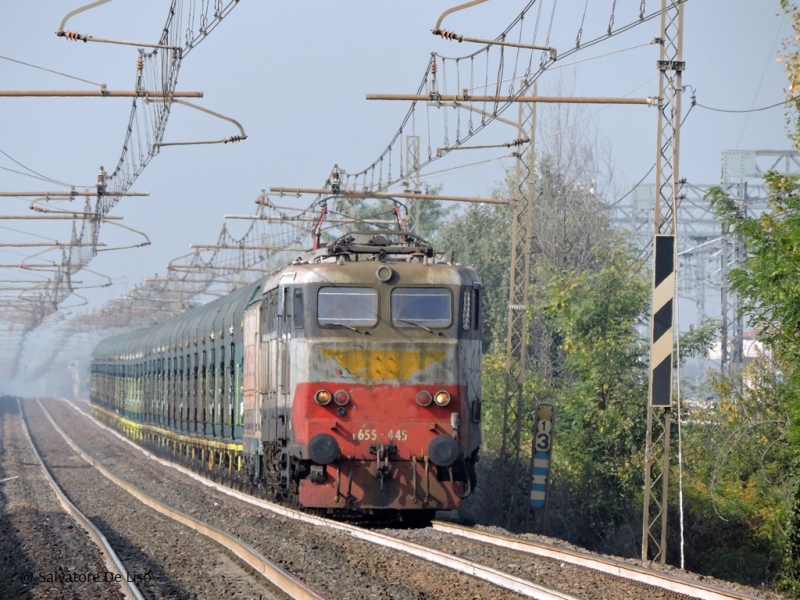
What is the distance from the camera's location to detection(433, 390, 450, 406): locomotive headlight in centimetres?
1488

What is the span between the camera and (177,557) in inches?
518

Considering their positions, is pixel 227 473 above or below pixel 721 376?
below

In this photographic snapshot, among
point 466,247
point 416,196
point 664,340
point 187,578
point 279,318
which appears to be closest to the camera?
point 187,578

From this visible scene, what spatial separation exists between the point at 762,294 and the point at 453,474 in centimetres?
555

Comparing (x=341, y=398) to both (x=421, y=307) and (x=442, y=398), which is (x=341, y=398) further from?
(x=421, y=307)

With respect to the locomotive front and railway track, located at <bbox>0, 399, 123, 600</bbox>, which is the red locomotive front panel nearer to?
the locomotive front

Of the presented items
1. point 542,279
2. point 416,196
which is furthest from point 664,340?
point 542,279

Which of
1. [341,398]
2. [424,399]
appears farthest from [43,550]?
[424,399]

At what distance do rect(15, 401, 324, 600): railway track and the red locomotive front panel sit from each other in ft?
5.62

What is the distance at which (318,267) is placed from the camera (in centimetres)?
1523

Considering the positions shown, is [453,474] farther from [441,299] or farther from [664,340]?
[664,340]

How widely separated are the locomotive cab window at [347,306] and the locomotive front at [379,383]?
0.01 meters

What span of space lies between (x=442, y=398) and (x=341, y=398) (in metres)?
1.35

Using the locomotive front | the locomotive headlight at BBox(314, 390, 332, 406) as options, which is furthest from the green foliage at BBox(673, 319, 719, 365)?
the locomotive headlight at BBox(314, 390, 332, 406)
